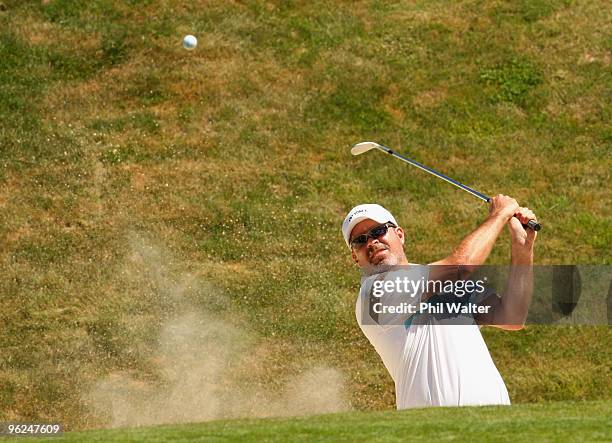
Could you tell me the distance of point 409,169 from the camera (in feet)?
50.8

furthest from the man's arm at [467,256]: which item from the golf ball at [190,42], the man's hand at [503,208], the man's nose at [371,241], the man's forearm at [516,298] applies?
the golf ball at [190,42]

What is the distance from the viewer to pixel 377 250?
7980 mm

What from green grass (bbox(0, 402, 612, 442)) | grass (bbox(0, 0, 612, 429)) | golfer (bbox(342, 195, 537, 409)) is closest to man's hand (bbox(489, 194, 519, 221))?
golfer (bbox(342, 195, 537, 409))

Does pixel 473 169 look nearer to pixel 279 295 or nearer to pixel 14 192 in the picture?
pixel 279 295

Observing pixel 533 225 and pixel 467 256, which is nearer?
pixel 467 256

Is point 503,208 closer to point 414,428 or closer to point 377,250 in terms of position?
point 377,250

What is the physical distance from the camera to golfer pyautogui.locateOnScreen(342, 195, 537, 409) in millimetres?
7012

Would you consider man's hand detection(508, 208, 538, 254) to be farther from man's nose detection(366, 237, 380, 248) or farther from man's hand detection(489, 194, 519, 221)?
man's nose detection(366, 237, 380, 248)

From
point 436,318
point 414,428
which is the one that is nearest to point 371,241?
point 436,318

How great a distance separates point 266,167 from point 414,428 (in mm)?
9367

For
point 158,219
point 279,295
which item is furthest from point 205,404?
point 158,219

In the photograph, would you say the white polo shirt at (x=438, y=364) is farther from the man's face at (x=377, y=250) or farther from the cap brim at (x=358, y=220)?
the cap brim at (x=358, y=220)

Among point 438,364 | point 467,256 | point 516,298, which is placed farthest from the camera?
point 516,298

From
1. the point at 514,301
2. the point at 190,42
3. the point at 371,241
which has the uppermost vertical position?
the point at 371,241
